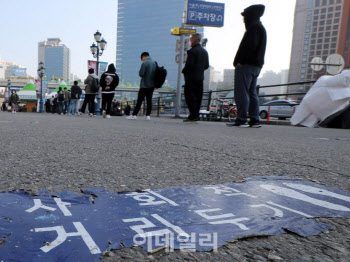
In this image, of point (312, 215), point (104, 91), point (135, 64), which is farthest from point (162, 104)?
point (135, 64)

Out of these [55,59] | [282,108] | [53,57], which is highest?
[53,57]

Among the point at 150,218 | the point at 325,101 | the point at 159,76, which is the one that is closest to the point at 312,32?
the point at 325,101

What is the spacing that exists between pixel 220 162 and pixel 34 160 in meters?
0.95

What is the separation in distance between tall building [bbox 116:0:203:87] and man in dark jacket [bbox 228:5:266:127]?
158248 mm

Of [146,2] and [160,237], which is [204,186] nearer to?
[160,237]

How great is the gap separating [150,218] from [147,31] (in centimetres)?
17134

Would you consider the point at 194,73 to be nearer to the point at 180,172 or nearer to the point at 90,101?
the point at 90,101

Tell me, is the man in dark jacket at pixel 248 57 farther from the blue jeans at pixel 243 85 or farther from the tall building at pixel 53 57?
the tall building at pixel 53 57

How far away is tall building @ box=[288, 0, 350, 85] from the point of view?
9969cm

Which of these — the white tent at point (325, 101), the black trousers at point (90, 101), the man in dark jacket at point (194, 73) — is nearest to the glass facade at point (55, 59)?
the black trousers at point (90, 101)

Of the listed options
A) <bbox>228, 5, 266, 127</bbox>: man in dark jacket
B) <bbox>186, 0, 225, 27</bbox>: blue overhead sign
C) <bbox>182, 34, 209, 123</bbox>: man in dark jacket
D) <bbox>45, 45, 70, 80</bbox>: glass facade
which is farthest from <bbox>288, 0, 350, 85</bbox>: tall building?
<bbox>45, 45, 70, 80</bbox>: glass facade

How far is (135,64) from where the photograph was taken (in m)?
A: 166

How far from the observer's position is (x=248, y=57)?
4.77 m

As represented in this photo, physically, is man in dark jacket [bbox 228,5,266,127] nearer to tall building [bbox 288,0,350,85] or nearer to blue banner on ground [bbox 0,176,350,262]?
blue banner on ground [bbox 0,176,350,262]
